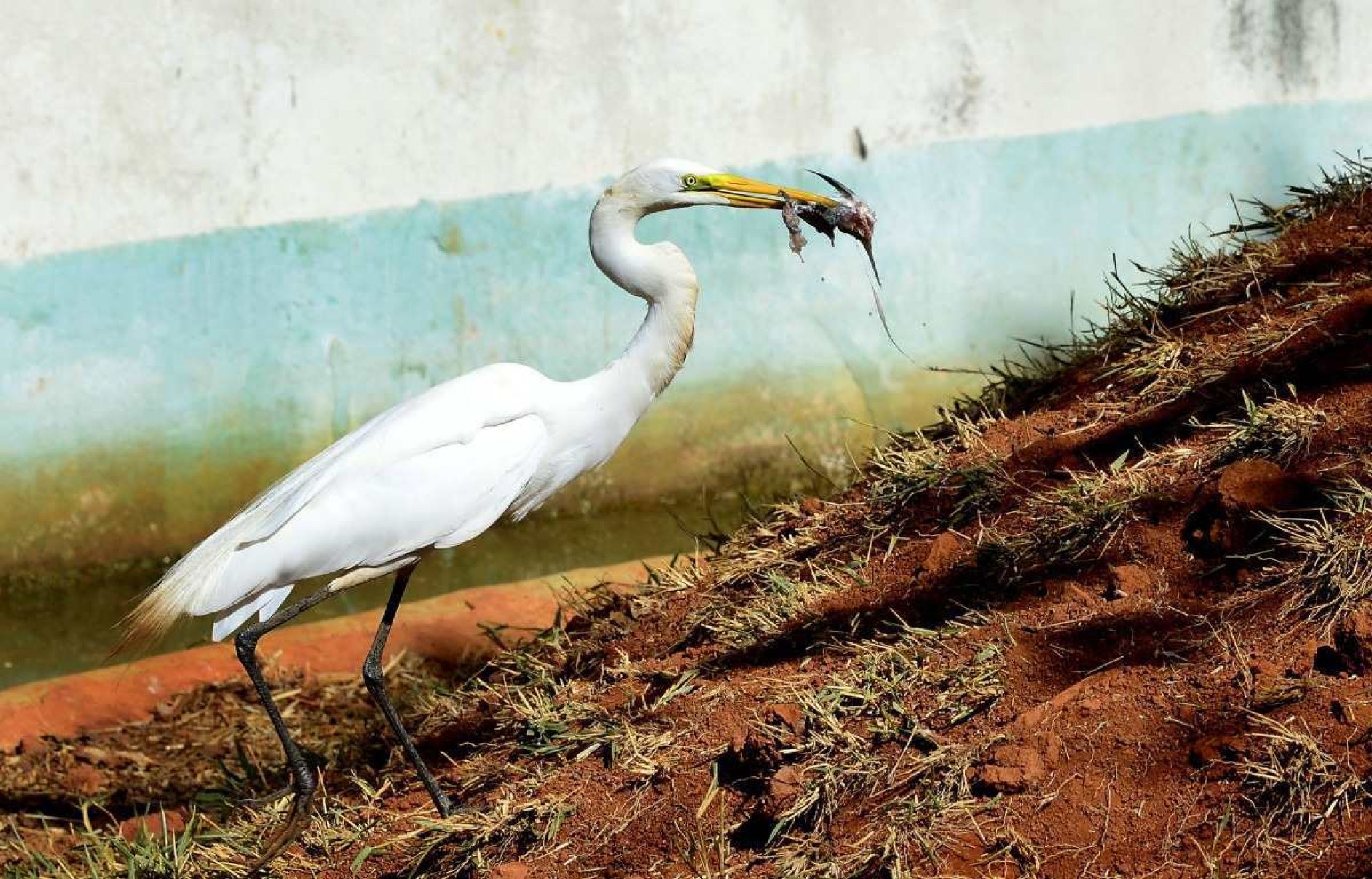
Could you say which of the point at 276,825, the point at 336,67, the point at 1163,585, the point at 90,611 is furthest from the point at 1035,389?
the point at 90,611

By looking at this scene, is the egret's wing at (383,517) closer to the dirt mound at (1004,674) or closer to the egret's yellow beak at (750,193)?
the dirt mound at (1004,674)

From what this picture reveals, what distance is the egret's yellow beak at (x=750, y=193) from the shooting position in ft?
10.5

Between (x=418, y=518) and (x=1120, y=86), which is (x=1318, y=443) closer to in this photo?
(x=418, y=518)

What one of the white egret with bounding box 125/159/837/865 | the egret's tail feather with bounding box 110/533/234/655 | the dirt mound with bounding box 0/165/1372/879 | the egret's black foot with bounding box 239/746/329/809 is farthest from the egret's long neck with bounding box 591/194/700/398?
the egret's black foot with bounding box 239/746/329/809

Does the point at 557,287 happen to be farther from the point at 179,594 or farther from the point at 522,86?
the point at 179,594

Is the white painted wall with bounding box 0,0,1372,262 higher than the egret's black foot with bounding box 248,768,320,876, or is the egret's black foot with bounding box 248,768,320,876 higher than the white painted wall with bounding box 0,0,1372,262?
the white painted wall with bounding box 0,0,1372,262

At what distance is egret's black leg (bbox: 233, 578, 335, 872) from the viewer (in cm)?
307

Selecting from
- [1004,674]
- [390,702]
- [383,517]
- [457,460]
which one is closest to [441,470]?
[457,460]

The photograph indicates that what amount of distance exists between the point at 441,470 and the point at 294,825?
82 centimetres

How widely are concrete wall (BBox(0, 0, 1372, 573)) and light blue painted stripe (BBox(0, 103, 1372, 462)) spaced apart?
0.01m

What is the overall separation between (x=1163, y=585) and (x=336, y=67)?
11.3ft

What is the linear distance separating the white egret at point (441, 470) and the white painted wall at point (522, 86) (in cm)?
201

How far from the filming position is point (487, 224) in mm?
5234

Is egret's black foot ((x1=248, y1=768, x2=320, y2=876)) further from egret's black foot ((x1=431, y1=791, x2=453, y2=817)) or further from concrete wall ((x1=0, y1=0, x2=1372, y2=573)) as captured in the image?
concrete wall ((x1=0, y1=0, x2=1372, y2=573))
